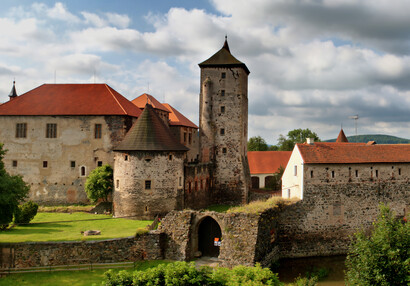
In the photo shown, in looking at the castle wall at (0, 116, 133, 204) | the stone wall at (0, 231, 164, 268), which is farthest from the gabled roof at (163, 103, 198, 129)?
the stone wall at (0, 231, 164, 268)

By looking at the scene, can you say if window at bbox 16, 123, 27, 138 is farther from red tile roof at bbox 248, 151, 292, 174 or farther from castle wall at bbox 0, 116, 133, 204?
red tile roof at bbox 248, 151, 292, 174

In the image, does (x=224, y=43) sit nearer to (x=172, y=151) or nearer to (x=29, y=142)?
(x=172, y=151)

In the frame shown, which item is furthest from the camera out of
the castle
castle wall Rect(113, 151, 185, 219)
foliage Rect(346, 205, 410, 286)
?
the castle

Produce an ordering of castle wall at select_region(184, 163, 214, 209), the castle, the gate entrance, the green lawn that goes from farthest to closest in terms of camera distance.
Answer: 1. castle wall at select_region(184, 163, 214, 209)
2. the castle
3. the gate entrance
4. the green lawn

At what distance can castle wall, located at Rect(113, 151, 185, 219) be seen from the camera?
90.0ft

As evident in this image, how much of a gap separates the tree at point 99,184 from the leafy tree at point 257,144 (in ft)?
153

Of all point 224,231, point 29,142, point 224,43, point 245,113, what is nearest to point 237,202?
point 245,113

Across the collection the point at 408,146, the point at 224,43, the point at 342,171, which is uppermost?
the point at 224,43

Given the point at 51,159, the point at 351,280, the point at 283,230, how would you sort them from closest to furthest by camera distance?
the point at 351,280 → the point at 283,230 → the point at 51,159

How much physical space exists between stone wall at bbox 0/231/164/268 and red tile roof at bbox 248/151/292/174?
30897mm

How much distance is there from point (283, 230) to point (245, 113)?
16322 millimetres

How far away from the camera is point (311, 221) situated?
26.1 m

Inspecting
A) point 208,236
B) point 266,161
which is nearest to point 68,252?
point 208,236

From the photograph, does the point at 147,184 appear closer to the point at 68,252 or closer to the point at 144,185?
the point at 144,185
